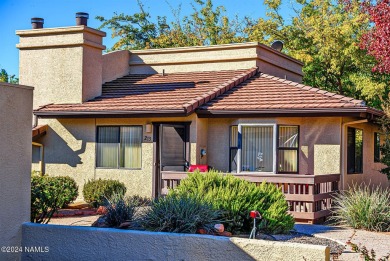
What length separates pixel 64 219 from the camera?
1569 centimetres

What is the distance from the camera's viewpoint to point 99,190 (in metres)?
18.5

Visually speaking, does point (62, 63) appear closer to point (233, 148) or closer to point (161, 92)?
point (161, 92)

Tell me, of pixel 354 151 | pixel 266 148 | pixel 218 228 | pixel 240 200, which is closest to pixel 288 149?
pixel 266 148

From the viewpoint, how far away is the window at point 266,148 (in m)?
18.8

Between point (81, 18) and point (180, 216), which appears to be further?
point (81, 18)

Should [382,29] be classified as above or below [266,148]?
above

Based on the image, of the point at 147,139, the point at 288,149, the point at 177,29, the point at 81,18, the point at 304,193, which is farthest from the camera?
the point at 177,29

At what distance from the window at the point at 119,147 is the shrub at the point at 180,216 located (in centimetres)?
909

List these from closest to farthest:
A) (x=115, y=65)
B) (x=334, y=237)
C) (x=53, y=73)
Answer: (x=334, y=237)
(x=53, y=73)
(x=115, y=65)

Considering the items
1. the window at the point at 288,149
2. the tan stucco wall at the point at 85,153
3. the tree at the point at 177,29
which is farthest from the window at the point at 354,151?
the tree at the point at 177,29

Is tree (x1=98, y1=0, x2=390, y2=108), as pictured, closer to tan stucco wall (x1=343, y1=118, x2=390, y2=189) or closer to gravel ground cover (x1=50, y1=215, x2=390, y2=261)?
tan stucco wall (x1=343, y1=118, x2=390, y2=189)

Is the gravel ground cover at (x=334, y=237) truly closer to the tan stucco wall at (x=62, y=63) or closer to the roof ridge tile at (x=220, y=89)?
the roof ridge tile at (x=220, y=89)

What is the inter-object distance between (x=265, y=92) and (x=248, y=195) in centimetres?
794

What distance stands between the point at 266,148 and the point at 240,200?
681 centimetres
